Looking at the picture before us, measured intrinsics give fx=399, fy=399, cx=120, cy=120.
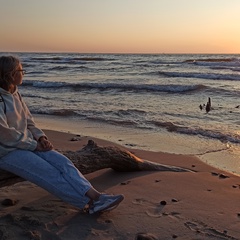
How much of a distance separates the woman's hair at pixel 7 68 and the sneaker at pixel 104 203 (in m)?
1.44

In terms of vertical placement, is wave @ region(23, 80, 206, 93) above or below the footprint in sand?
below

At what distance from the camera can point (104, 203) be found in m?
3.89

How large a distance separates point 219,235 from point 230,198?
1.08 m

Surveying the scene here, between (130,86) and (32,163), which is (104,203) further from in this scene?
(130,86)

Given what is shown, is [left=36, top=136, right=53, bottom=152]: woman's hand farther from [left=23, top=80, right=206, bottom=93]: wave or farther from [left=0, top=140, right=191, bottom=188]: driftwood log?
[left=23, top=80, right=206, bottom=93]: wave

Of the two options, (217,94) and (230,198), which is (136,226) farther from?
(217,94)

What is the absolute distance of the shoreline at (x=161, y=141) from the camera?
21.7 ft

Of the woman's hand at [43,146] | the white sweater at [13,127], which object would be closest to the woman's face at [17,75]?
the white sweater at [13,127]

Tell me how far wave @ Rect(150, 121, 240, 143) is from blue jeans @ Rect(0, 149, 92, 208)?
4.66 m

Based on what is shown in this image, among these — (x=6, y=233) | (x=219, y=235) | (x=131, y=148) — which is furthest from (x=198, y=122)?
(x=6, y=233)

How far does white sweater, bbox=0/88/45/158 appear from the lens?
12.4ft

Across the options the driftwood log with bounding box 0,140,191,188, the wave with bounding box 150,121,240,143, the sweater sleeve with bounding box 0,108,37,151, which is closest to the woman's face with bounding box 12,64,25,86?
the sweater sleeve with bounding box 0,108,37,151

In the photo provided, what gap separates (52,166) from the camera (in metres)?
3.91

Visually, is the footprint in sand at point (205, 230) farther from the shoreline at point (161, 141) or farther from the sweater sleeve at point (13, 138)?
the shoreline at point (161, 141)
